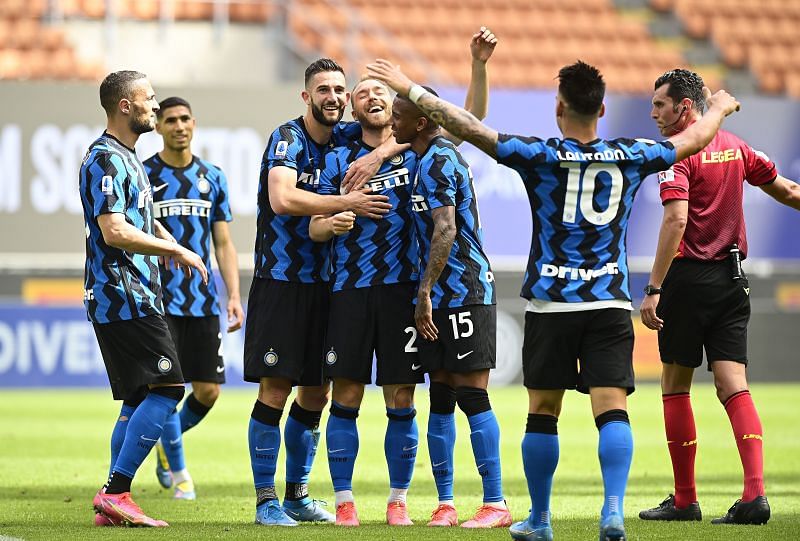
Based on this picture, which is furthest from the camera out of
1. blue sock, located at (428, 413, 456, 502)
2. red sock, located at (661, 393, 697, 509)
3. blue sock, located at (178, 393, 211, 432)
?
blue sock, located at (178, 393, 211, 432)

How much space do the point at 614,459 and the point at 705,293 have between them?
1.81 m

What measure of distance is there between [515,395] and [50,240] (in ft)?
19.9

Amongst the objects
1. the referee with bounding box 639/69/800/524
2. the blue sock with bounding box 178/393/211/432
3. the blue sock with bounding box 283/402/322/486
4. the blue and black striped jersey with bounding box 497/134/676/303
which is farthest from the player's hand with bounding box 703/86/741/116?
the blue sock with bounding box 178/393/211/432

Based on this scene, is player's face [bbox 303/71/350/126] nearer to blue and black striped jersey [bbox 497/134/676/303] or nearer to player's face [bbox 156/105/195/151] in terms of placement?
blue and black striped jersey [bbox 497/134/676/303]

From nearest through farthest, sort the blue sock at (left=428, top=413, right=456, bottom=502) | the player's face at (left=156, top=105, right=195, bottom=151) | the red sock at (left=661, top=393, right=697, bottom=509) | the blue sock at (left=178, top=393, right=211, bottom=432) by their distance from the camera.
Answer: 1. the blue sock at (left=428, top=413, right=456, bottom=502)
2. the red sock at (left=661, top=393, right=697, bottom=509)
3. the player's face at (left=156, top=105, right=195, bottom=151)
4. the blue sock at (left=178, top=393, right=211, bottom=432)

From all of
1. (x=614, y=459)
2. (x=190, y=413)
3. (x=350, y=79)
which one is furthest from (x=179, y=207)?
(x=350, y=79)

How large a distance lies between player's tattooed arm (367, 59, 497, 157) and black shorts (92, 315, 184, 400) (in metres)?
1.85

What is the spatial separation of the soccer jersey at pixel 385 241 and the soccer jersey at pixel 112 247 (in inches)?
38.8

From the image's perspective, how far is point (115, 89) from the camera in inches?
260

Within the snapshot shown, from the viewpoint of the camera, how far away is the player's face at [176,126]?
322 inches

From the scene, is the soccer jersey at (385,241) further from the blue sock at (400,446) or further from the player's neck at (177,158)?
the player's neck at (177,158)

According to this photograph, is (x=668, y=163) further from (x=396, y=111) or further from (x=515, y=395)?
(x=515, y=395)

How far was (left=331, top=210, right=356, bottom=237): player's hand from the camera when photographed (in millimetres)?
6285

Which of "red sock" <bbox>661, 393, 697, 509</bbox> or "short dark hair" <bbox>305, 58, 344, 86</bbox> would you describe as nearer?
"short dark hair" <bbox>305, 58, 344, 86</bbox>
